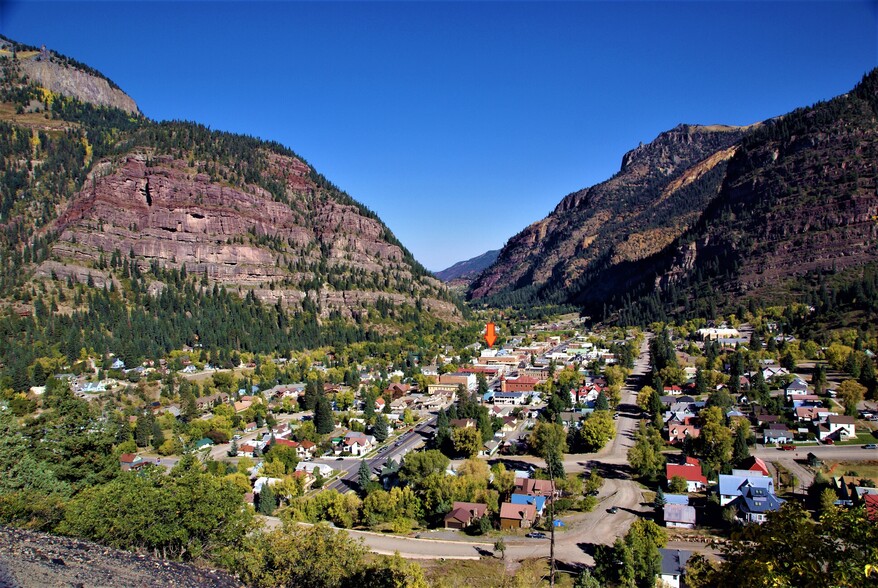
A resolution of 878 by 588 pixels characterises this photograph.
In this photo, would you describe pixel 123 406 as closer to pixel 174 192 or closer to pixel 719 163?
pixel 174 192

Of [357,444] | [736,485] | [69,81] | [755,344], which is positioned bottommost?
[357,444]

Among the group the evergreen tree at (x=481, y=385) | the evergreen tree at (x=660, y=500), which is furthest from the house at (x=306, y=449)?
the evergreen tree at (x=660, y=500)

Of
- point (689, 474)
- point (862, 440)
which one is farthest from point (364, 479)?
point (862, 440)

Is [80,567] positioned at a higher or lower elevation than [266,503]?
higher

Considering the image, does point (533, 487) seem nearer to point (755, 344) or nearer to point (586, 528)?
point (586, 528)

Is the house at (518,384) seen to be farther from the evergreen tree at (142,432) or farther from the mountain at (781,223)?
the mountain at (781,223)

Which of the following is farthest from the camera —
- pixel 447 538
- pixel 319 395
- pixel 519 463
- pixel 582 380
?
pixel 582 380

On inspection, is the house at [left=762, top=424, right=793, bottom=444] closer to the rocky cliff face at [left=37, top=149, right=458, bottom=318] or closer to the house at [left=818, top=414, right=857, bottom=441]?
the house at [left=818, top=414, right=857, bottom=441]

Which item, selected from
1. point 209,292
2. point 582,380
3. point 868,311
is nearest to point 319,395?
point 582,380
